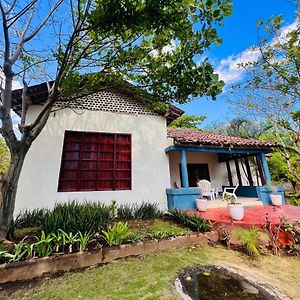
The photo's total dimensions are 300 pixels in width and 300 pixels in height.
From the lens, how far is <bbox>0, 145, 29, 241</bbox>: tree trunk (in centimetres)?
481

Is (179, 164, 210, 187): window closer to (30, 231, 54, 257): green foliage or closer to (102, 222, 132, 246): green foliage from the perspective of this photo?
(102, 222, 132, 246): green foliage

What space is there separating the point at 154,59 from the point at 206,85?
8.66 feet

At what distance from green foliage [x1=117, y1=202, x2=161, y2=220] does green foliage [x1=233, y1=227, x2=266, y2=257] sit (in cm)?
374

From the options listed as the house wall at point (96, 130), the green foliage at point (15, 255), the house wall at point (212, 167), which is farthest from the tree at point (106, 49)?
the house wall at point (212, 167)

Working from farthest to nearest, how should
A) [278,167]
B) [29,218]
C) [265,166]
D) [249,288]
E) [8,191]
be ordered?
[278,167] → [265,166] → [29,218] → [8,191] → [249,288]

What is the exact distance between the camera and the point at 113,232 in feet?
15.8

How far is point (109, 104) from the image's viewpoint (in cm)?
920

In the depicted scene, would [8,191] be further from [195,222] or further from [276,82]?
[276,82]

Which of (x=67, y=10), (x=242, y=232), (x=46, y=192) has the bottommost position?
(x=242, y=232)

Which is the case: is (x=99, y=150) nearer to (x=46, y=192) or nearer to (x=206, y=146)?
(x=46, y=192)

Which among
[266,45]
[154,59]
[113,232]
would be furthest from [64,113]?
[266,45]

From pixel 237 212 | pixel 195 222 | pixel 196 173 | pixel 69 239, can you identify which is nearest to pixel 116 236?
pixel 69 239

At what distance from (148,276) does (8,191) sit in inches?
164

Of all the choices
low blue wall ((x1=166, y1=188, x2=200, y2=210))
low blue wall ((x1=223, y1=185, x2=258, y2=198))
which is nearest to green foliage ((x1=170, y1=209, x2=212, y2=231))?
low blue wall ((x1=166, y1=188, x2=200, y2=210))
